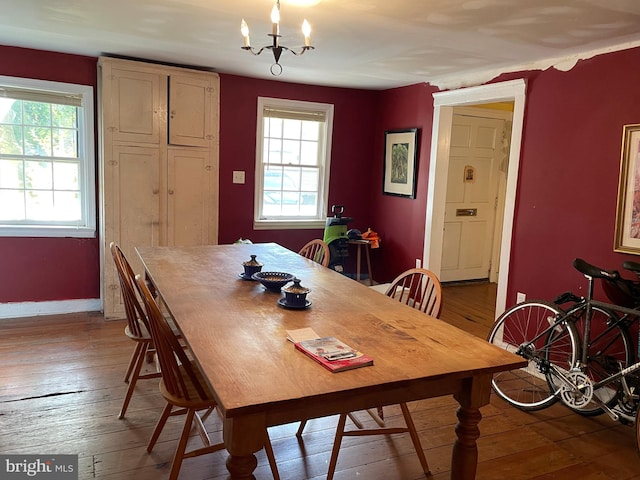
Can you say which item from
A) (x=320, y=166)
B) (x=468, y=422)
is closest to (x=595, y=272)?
(x=468, y=422)

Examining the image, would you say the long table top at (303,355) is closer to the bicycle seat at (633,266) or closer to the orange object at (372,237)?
the bicycle seat at (633,266)

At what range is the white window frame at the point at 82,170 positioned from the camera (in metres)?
4.04

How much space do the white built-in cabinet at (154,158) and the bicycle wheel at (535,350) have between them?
8.99 feet

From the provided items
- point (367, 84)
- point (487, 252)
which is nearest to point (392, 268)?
point (487, 252)

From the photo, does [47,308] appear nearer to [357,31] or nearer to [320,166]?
[320,166]

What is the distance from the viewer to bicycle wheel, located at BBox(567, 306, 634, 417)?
2.70 metres

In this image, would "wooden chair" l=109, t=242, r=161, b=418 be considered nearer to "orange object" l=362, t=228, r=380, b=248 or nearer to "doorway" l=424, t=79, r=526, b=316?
"doorway" l=424, t=79, r=526, b=316

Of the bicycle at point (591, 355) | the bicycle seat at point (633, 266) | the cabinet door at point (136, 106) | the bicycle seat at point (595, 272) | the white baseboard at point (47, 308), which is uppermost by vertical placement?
the cabinet door at point (136, 106)

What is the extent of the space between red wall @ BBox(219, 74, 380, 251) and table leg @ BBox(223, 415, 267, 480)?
373 centimetres

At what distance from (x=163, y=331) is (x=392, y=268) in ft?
12.2

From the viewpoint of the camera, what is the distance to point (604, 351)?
115 inches

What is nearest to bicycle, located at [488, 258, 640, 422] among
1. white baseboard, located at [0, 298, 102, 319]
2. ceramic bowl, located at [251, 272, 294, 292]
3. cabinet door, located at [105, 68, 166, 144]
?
ceramic bowl, located at [251, 272, 294, 292]

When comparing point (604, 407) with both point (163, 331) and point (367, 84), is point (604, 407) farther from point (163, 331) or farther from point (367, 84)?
point (367, 84)

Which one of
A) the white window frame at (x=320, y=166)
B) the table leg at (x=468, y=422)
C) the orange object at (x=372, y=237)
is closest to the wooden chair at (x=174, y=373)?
the table leg at (x=468, y=422)
